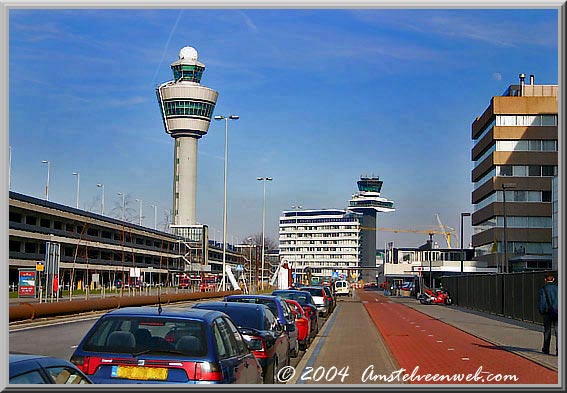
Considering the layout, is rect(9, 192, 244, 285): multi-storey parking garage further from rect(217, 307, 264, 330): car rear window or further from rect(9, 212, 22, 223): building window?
rect(217, 307, 264, 330): car rear window

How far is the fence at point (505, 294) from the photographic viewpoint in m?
35.3

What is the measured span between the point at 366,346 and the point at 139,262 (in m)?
68.7

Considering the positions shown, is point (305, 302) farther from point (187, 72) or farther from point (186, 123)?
point (186, 123)

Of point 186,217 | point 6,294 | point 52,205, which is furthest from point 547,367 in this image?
point 186,217

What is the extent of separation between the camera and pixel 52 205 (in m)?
54.0

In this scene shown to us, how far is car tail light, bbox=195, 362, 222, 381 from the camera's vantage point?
830 cm

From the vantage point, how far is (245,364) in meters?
9.84

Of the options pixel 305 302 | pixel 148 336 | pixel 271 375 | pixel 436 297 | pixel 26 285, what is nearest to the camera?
pixel 148 336

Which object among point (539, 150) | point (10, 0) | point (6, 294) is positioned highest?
point (539, 150)

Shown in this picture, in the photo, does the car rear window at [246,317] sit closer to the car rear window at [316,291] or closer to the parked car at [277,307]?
the parked car at [277,307]

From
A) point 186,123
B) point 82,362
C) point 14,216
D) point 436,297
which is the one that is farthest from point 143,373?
point 186,123

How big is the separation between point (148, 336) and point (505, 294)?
1421 inches

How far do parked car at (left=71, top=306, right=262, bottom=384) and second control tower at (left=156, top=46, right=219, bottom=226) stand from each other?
480 feet

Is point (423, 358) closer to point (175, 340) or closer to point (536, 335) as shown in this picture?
point (175, 340)
